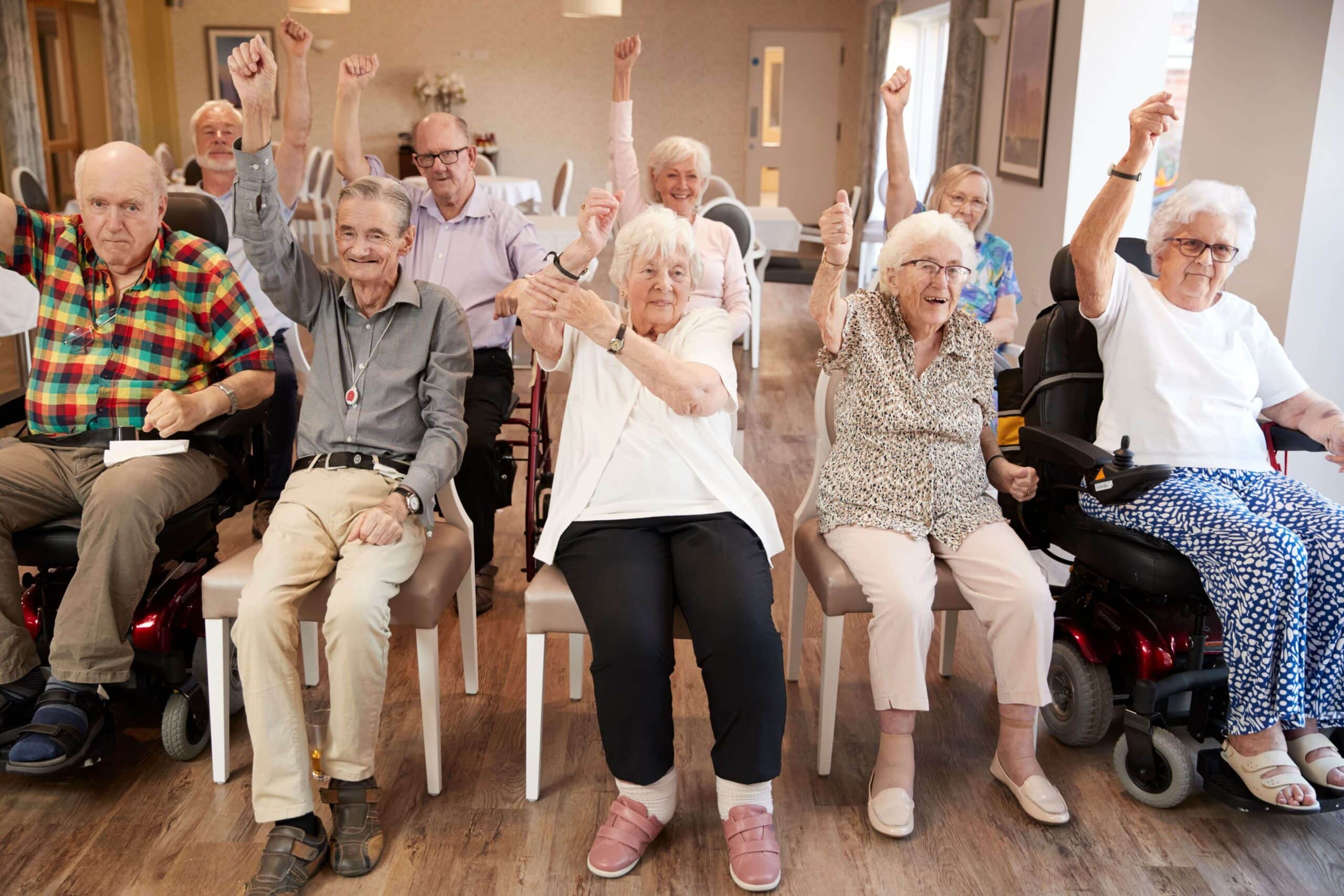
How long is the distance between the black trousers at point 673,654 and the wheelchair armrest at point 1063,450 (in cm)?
73

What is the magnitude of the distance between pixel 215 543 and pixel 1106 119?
4758 millimetres

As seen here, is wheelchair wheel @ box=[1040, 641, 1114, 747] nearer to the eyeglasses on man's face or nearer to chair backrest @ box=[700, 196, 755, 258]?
the eyeglasses on man's face

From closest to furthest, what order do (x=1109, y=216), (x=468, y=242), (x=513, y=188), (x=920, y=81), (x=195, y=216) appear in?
(x=1109, y=216) → (x=195, y=216) → (x=468, y=242) → (x=513, y=188) → (x=920, y=81)

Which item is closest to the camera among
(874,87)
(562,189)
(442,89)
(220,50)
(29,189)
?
(29,189)

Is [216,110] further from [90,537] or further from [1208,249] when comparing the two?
[1208,249]

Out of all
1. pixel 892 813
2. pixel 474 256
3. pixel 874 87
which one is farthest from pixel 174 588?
pixel 874 87

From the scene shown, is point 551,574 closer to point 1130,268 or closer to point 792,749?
point 792,749

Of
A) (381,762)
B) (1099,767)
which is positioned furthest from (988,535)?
(381,762)

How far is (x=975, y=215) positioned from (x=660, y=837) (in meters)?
2.22

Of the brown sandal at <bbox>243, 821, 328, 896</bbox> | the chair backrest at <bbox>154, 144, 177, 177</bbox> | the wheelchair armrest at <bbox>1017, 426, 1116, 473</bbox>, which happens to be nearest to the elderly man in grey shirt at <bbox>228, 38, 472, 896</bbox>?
the brown sandal at <bbox>243, 821, 328, 896</bbox>

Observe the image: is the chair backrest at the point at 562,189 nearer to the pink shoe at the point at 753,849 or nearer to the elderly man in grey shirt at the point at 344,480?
the elderly man in grey shirt at the point at 344,480

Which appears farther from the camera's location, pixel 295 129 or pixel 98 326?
pixel 295 129

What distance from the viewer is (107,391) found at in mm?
2441

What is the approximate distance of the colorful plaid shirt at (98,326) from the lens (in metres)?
2.44
